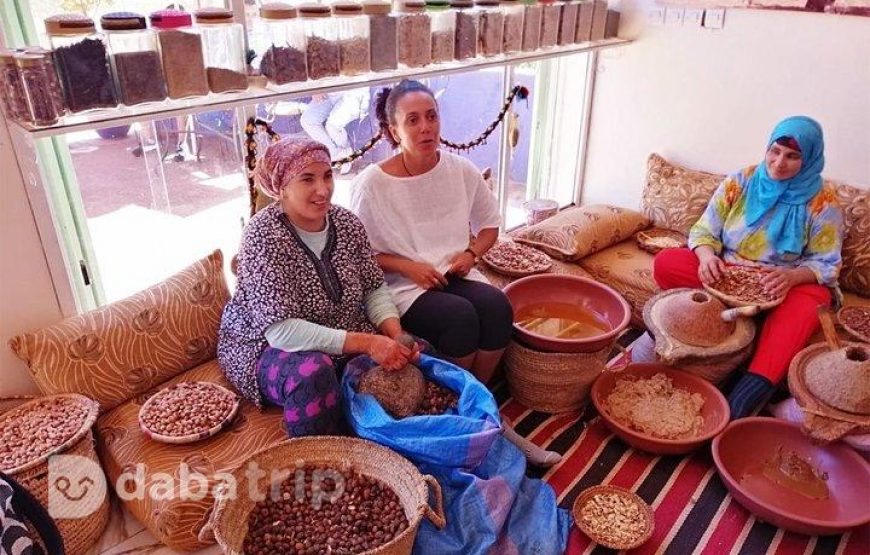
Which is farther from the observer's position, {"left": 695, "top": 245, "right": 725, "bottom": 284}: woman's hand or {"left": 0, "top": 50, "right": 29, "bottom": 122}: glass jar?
{"left": 695, "top": 245, "right": 725, "bottom": 284}: woman's hand

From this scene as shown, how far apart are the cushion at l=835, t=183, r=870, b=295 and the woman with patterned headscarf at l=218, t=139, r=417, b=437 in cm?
181

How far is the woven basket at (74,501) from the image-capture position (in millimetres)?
1543

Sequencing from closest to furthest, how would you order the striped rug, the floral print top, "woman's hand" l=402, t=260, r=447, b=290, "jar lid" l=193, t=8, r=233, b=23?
"jar lid" l=193, t=8, r=233, b=23
the striped rug
"woman's hand" l=402, t=260, r=447, b=290
the floral print top

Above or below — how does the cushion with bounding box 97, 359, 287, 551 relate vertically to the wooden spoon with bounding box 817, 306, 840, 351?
below

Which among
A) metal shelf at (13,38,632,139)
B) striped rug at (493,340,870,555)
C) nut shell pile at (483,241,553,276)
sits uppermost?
metal shelf at (13,38,632,139)

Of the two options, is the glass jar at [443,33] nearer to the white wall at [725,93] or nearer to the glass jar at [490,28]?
the glass jar at [490,28]

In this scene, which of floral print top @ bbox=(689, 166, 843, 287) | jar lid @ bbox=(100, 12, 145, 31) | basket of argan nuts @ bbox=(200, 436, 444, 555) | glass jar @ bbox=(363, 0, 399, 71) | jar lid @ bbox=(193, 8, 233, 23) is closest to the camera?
basket of argan nuts @ bbox=(200, 436, 444, 555)

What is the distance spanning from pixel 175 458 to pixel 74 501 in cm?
26

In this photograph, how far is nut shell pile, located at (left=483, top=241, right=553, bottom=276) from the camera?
8.46 feet

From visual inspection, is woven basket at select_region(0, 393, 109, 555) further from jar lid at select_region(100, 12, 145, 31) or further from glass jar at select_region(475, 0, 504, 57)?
glass jar at select_region(475, 0, 504, 57)

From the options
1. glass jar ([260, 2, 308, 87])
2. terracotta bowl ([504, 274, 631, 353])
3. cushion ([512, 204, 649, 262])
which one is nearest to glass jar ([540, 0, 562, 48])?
cushion ([512, 204, 649, 262])

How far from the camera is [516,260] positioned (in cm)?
Answer: 264

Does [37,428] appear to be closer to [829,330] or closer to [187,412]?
[187,412]

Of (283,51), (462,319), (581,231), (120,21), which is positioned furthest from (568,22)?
(120,21)
